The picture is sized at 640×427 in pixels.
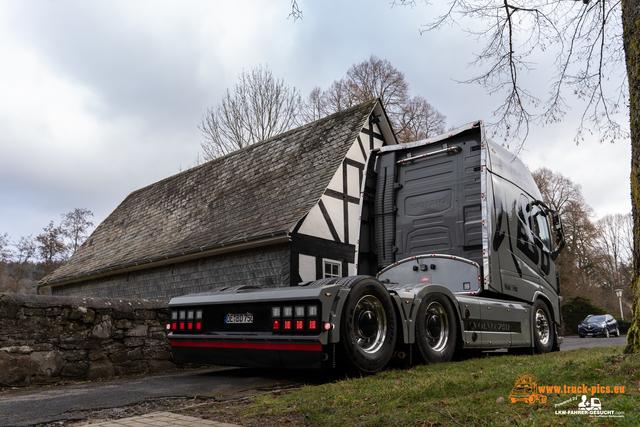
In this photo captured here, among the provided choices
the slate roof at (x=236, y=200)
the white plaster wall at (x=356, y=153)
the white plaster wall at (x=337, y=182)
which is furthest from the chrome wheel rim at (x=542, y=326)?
the white plaster wall at (x=356, y=153)

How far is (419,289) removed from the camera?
5.58 meters

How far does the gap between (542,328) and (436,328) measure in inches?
142

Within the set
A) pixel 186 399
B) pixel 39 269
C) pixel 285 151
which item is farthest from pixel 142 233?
pixel 39 269

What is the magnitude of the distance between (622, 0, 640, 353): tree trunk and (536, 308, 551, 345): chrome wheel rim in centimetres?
393

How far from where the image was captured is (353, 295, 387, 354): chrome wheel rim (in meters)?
4.88

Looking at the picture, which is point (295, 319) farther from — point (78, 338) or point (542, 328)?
point (542, 328)

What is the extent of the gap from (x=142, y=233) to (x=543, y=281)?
46.8 feet

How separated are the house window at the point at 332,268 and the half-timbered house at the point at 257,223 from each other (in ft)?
0.09

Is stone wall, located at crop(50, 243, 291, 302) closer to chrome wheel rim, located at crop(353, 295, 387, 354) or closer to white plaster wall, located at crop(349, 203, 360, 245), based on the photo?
white plaster wall, located at crop(349, 203, 360, 245)

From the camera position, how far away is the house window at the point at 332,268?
12.7 meters

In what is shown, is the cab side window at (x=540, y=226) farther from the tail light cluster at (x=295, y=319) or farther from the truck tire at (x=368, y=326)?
the tail light cluster at (x=295, y=319)

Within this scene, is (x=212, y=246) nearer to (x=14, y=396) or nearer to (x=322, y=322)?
(x=14, y=396)
